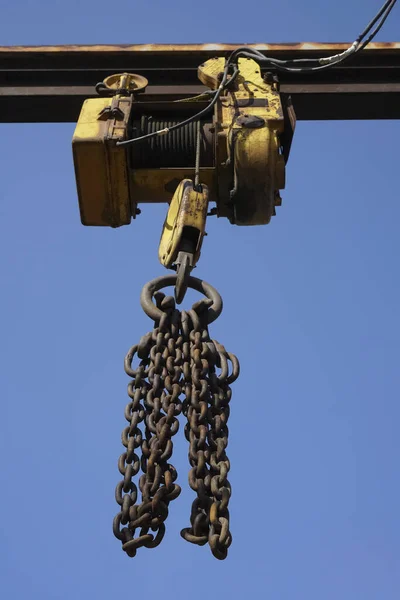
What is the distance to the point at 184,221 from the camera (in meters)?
4.03

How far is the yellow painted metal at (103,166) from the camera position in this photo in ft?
14.3

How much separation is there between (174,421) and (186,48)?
6.42 ft

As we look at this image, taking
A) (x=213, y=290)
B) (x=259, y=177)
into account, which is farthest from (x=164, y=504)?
(x=259, y=177)

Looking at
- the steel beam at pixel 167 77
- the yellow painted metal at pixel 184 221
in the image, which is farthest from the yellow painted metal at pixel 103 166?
the steel beam at pixel 167 77

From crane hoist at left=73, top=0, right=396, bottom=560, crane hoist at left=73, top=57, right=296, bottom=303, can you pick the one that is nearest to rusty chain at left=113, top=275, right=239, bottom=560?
crane hoist at left=73, top=0, right=396, bottom=560

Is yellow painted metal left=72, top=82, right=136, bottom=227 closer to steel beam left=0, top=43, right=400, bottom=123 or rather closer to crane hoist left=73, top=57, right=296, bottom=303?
crane hoist left=73, top=57, right=296, bottom=303

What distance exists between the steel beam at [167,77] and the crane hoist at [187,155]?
36cm

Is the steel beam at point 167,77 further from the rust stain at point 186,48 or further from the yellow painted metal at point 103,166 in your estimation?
the yellow painted metal at point 103,166

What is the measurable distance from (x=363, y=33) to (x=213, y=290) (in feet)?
3.77

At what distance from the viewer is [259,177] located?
4309mm

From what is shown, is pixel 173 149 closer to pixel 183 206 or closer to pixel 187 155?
pixel 187 155

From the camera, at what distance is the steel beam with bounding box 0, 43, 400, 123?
193 inches

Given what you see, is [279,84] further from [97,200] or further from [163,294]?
[163,294]

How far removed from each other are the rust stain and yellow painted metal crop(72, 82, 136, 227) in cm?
49
